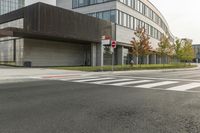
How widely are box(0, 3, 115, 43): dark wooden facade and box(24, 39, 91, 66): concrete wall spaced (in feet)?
8.00

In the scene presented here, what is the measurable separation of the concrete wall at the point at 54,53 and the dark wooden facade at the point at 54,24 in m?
2.44

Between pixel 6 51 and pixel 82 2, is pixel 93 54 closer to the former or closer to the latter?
pixel 82 2

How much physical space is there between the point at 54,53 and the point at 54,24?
7.45 m

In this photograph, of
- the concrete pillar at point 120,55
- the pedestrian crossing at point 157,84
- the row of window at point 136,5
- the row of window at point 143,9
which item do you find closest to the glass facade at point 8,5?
the row of window at point 136,5

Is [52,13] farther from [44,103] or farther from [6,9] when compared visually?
[6,9]

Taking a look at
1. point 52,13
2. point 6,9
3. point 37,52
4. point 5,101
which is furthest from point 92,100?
point 6,9

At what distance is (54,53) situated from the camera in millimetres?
37531

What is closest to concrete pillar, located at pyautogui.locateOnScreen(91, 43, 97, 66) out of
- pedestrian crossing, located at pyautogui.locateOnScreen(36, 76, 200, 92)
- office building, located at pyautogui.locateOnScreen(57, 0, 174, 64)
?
office building, located at pyautogui.locateOnScreen(57, 0, 174, 64)

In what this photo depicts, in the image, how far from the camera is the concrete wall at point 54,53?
33756 mm

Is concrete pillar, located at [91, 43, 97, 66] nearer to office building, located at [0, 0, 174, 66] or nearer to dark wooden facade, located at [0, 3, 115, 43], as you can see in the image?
office building, located at [0, 0, 174, 66]

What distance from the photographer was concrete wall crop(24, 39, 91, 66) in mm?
33756

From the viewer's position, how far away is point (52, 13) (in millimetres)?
31188

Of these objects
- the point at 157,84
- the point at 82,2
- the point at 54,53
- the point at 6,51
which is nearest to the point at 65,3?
the point at 82,2

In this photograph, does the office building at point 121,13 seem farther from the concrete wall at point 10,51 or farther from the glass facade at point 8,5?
the glass facade at point 8,5
